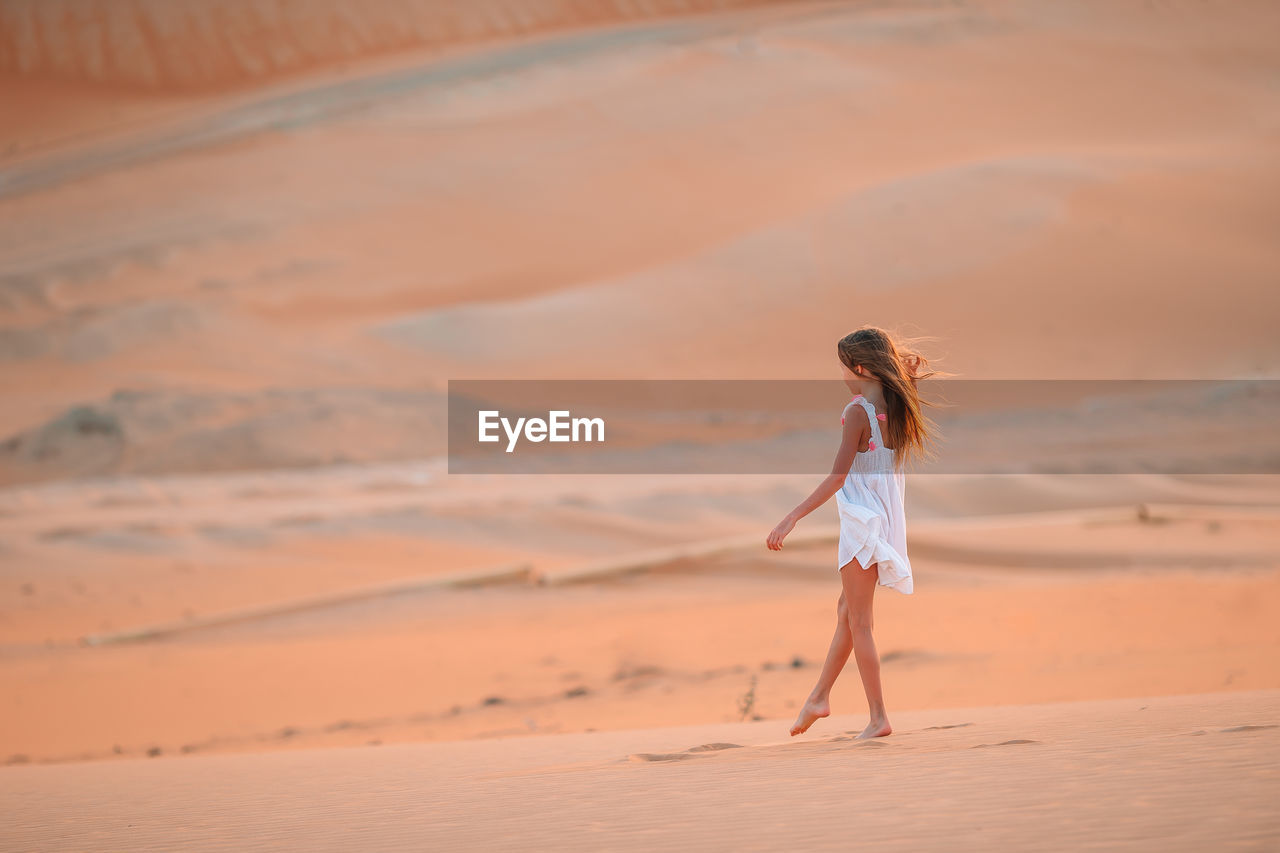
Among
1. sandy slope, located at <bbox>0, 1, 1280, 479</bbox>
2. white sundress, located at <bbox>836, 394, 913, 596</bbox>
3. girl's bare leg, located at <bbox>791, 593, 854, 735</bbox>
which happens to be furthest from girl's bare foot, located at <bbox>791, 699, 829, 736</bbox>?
sandy slope, located at <bbox>0, 1, 1280, 479</bbox>

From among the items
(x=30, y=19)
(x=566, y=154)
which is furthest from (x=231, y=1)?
(x=566, y=154)

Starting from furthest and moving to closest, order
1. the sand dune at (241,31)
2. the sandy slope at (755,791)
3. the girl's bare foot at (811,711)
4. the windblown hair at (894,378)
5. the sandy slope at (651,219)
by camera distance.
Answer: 1. the sand dune at (241,31)
2. the sandy slope at (651,219)
3. the girl's bare foot at (811,711)
4. the windblown hair at (894,378)
5. the sandy slope at (755,791)

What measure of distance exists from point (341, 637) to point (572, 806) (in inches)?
235

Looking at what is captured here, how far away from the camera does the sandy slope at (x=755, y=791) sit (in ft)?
9.51

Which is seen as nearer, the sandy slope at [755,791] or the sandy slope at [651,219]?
the sandy slope at [755,791]

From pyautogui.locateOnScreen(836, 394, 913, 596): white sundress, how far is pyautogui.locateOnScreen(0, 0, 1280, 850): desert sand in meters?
0.55

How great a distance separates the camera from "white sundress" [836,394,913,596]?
13.5ft

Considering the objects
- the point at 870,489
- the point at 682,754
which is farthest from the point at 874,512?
the point at 682,754

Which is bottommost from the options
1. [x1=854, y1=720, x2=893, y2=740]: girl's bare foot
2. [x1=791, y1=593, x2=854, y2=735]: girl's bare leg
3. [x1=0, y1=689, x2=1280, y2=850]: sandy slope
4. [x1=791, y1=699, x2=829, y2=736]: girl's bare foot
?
[x1=0, y1=689, x2=1280, y2=850]: sandy slope

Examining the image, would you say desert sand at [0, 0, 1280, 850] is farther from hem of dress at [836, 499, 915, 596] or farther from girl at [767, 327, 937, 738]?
hem of dress at [836, 499, 915, 596]

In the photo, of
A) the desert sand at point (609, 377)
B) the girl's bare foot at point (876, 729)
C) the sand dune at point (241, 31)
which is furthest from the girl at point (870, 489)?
the sand dune at point (241, 31)

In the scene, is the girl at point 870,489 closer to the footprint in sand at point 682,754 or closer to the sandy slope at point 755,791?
the sandy slope at point 755,791

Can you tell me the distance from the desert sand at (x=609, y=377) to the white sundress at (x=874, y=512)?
1.82 feet

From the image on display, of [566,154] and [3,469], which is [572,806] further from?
Result: [566,154]
